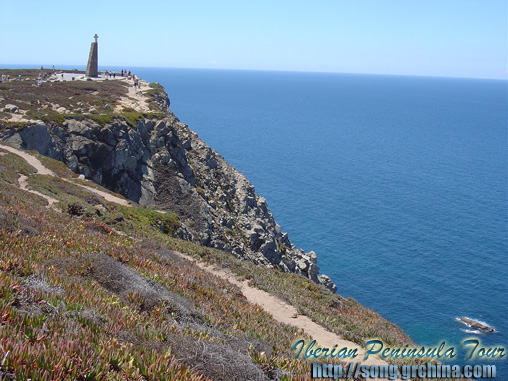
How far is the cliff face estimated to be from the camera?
37844 mm

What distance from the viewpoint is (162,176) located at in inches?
1660

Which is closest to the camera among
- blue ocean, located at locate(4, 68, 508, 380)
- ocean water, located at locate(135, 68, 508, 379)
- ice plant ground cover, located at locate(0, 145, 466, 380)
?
ice plant ground cover, located at locate(0, 145, 466, 380)

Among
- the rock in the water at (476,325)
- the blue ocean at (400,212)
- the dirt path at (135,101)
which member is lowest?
the rock in the water at (476,325)

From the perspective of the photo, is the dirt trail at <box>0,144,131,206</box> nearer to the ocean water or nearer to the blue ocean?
the blue ocean

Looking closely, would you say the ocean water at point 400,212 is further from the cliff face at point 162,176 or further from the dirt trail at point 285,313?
the dirt trail at point 285,313

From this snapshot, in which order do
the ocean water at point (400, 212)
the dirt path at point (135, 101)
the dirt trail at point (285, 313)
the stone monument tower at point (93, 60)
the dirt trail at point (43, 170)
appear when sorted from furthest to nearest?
the stone monument tower at point (93, 60) < the dirt path at point (135, 101) < the ocean water at point (400, 212) < the dirt trail at point (43, 170) < the dirt trail at point (285, 313)

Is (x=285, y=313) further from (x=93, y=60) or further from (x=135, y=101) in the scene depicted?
(x=93, y=60)

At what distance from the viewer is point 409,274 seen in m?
54.0

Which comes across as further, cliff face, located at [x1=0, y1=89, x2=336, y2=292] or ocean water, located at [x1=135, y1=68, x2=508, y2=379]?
ocean water, located at [x1=135, y1=68, x2=508, y2=379]

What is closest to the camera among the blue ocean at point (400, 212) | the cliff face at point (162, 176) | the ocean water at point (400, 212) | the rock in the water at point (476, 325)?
the cliff face at point (162, 176)

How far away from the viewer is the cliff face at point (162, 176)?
124 ft

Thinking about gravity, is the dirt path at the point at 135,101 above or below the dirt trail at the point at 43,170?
above

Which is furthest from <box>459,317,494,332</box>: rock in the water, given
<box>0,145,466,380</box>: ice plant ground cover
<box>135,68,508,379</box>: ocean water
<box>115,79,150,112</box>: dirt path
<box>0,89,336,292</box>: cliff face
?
<box>115,79,150,112</box>: dirt path

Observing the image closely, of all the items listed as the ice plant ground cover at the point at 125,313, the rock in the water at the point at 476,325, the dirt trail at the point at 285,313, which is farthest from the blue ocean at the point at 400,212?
the ice plant ground cover at the point at 125,313
